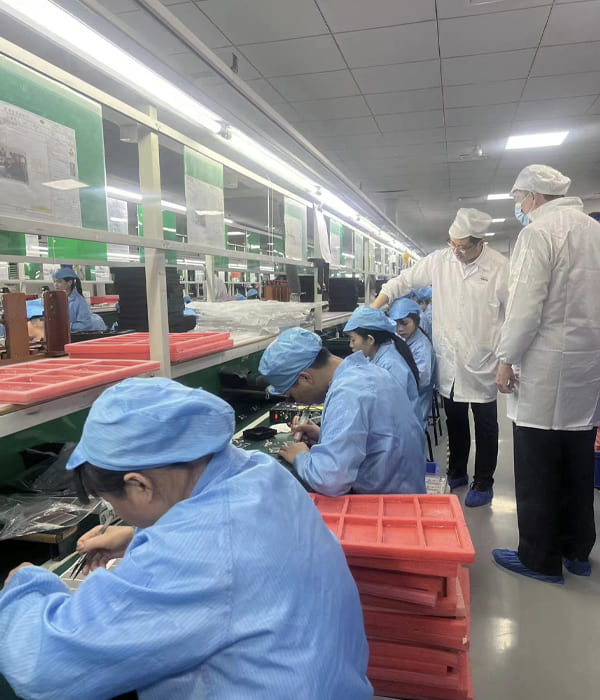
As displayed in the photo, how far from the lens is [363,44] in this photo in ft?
11.8

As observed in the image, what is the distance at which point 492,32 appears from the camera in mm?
3434

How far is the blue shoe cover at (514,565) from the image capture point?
99.3 inches

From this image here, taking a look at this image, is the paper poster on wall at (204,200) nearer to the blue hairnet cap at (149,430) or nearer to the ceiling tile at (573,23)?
the blue hairnet cap at (149,430)

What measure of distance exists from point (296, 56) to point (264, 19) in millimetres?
569

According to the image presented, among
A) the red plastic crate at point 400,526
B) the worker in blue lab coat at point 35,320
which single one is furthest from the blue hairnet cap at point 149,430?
the worker in blue lab coat at point 35,320

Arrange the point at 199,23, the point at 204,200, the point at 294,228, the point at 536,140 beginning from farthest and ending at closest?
the point at 536,140 < the point at 199,23 < the point at 294,228 < the point at 204,200

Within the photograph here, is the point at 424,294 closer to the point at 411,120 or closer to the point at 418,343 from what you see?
the point at 411,120

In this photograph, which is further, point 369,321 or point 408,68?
point 408,68

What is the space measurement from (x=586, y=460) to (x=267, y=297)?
7.74 feet

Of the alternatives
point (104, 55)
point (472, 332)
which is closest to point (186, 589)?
point (104, 55)

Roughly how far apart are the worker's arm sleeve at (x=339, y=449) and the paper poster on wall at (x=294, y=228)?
1454 millimetres

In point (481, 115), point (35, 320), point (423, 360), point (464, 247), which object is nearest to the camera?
point (35, 320)

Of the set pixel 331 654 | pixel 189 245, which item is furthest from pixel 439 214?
pixel 331 654

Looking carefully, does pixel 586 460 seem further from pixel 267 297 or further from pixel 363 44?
pixel 363 44
